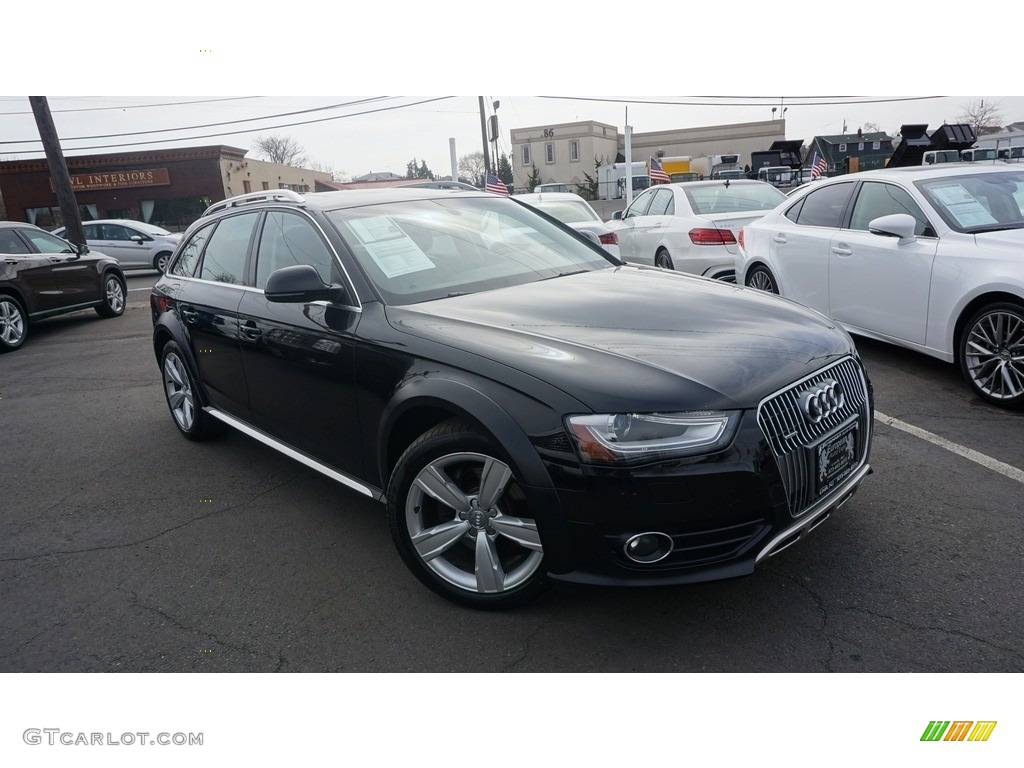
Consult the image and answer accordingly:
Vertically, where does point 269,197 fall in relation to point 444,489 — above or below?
above

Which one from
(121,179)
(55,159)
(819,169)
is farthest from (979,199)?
(121,179)

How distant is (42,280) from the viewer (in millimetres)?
10508

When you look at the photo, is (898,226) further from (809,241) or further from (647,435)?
(647,435)

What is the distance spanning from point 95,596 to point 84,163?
1751 inches

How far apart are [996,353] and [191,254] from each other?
5355 mm

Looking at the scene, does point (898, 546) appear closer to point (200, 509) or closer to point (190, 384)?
point (200, 509)

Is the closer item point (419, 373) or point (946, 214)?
point (419, 373)

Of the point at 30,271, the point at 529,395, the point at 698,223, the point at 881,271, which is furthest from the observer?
the point at 30,271

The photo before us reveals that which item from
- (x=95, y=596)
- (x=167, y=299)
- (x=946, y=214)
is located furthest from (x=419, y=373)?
(x=946, y=214)

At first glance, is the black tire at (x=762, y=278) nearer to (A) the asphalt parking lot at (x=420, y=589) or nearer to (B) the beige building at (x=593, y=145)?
(A) the asphalt parking lot at (x=420, y=589)

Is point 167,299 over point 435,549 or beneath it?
over

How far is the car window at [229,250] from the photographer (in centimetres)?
432

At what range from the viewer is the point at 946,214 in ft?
17.3

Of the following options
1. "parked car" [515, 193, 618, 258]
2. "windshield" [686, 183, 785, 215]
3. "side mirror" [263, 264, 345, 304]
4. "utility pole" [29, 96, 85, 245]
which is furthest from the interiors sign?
"side mirror" [263, 264, 345, 304]
